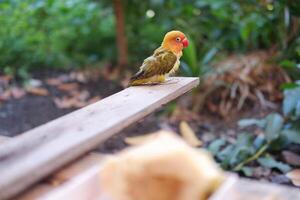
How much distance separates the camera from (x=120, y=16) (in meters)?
2.95

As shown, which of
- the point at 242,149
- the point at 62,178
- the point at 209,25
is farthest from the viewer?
the point at 209,25

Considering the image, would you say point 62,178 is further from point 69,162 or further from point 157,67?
point 157,67

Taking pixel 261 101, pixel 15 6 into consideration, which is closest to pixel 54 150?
pixel 261 101

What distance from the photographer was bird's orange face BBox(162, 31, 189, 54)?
0.97 meters

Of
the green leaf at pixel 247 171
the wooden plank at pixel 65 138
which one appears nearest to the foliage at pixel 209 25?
the green leaf at pixel 247 171

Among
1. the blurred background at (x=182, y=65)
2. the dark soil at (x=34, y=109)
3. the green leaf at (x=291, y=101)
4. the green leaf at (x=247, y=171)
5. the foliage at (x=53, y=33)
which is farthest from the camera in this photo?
the foliage at (x=53, y=33)

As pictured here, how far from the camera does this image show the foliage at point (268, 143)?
6.10 feet

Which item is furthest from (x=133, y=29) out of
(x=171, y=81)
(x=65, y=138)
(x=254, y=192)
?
(x=254, y=192)

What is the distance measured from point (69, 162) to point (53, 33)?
2611 mm

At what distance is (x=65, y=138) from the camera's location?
0.68 metres

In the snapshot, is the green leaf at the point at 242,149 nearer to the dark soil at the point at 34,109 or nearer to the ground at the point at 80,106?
the ground at the point at 80,106

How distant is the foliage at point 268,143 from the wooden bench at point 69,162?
1.12m

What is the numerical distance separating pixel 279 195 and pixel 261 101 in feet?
6.53

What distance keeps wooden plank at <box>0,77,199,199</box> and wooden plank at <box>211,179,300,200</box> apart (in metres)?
0.22
